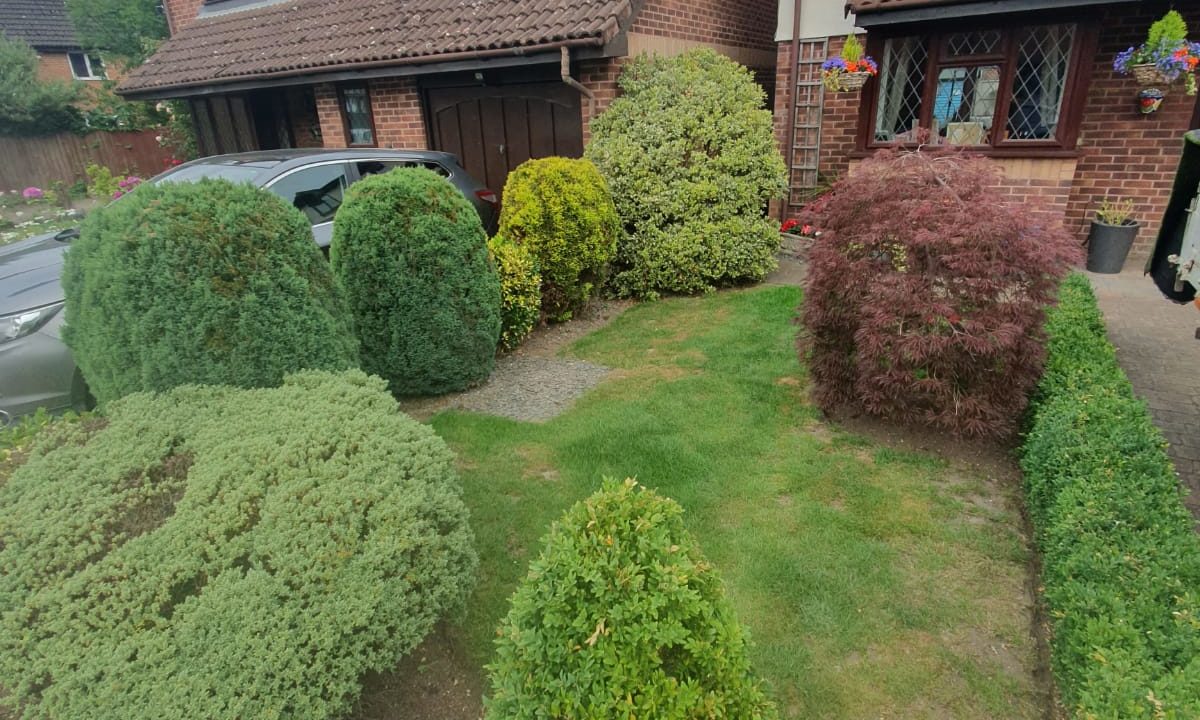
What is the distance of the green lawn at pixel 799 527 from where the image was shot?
104 inches

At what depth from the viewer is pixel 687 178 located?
7.67m

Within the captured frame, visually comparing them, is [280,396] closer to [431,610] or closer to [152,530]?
[152,530]

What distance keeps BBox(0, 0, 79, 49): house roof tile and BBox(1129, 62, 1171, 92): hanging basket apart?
3120 cm

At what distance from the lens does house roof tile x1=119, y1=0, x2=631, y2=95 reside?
8.04 m

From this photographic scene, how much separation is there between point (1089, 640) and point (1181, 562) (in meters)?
0.58

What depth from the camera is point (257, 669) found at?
1.93 meters

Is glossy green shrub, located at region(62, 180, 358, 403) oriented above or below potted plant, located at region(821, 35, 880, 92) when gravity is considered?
below

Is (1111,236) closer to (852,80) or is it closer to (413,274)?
(852,80)

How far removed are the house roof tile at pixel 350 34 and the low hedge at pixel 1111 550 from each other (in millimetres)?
5993

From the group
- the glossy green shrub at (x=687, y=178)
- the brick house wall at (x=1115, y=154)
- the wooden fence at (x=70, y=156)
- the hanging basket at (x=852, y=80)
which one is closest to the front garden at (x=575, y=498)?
the glossy green shrub at (x=687, y=178)

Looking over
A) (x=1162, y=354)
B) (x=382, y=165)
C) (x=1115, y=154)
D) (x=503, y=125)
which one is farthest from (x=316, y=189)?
(x=1115, y=154)

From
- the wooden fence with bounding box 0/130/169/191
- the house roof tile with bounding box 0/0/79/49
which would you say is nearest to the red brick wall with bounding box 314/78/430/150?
the wooden fence with bounding box 0/130/169/191

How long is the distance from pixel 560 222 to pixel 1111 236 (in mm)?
6282

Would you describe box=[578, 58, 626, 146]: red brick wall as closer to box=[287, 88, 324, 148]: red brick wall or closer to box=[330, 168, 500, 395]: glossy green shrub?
box=[330, 168, 500, 395]: glossy green shrub
